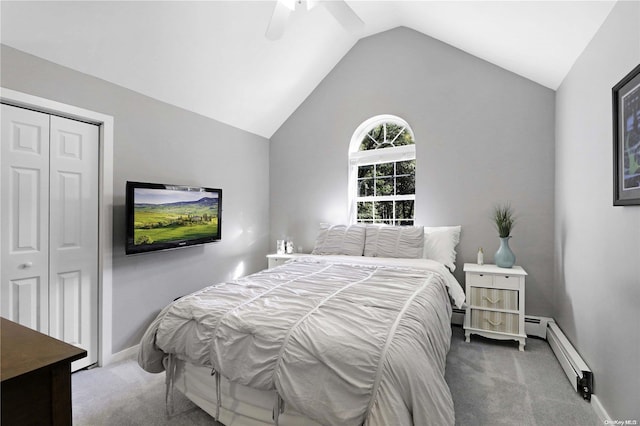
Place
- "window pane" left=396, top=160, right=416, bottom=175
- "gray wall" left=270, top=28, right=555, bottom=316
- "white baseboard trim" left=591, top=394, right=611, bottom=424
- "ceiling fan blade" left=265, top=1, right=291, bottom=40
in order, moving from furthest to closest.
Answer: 1. "window pane" left=396, top=160, right=416, bottom=175
2. "gray wall" left=270, top=28, right=555, bottom=316
3. "ceiling fan blade" left=265, top=1, right=291, bottom=40
4. "white baseboard trim" left=591, top=394, right=611, bottom=424

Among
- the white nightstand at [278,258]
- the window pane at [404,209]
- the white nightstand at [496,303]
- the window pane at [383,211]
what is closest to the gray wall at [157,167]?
the white nightstand at [278,258]

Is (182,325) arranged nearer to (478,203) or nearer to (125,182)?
(125,182)

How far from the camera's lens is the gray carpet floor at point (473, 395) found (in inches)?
73.4

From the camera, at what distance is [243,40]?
3.12 m

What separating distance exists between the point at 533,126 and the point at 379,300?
104 inches

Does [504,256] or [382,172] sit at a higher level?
[382,172]

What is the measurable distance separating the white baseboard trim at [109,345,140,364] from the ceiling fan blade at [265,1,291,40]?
2.94 metres

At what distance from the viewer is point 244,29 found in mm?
3037

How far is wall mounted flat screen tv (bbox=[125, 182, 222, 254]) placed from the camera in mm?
2685

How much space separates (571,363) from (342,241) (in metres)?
2.17

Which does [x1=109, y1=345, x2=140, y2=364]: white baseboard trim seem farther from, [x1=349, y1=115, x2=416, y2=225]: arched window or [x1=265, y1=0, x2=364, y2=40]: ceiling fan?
[x1=265, y1=0, x2=364, y2=40]: ceiling fan

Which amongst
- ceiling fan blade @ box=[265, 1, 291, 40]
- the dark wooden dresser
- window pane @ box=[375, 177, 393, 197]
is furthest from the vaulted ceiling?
the dark wooden dresser

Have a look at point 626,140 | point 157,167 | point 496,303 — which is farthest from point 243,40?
point 496,303

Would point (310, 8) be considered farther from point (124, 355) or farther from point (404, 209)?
point (124, 355)
